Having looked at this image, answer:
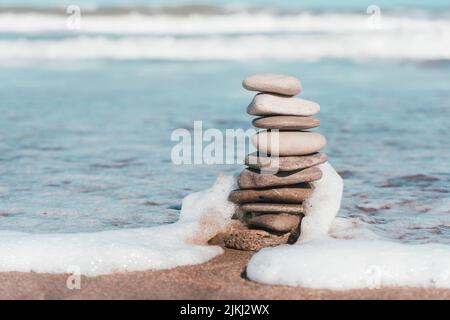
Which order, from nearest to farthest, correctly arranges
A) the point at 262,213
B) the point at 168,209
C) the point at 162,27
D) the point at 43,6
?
the point at 262,213 → the point at 168,209 → the point at 162,27 → the point at 43,6

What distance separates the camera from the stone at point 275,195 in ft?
16.4

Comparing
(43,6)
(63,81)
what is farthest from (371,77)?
(43,6)

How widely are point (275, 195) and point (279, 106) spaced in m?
0.53

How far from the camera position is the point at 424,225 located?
5.27m

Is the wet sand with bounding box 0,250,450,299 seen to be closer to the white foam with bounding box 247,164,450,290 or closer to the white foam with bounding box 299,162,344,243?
the white foam with bounding box 247,164,450,290

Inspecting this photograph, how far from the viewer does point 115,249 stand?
14.6 feet

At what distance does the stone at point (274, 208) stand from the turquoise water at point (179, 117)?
521 millimetres

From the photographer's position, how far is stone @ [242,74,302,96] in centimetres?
505

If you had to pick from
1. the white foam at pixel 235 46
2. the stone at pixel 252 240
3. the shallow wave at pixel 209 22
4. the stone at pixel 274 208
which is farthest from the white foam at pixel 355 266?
the shallow wave at pixel 209 22

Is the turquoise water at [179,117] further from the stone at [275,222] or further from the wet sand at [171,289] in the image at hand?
the wet sand at [171,289]

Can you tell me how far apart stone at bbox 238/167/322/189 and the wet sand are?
74 cm

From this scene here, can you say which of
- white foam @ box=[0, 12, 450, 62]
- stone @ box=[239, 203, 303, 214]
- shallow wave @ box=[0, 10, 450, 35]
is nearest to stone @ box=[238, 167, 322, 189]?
stone @ box=[239, 203, 303, 214]

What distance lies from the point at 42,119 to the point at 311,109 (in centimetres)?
494
